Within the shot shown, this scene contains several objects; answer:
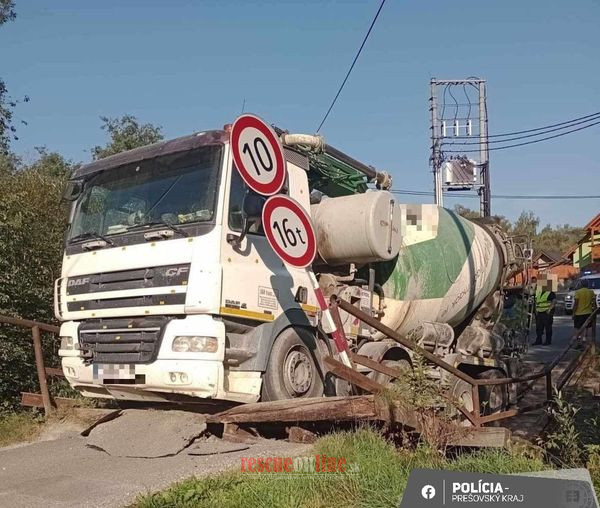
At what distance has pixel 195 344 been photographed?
5.50 meters

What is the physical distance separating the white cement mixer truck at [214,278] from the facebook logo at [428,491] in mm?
2563

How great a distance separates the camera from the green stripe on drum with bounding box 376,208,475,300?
8023mm

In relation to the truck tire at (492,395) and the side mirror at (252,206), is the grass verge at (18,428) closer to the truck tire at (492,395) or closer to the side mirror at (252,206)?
the side mirror at (252,206)

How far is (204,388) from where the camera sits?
545 centimetres

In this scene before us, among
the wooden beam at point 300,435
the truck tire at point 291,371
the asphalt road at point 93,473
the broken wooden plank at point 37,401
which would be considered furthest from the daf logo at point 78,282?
the wooden beam at point 300,435

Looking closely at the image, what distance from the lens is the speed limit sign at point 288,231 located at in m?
5.46

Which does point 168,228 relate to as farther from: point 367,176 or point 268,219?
point 367,176

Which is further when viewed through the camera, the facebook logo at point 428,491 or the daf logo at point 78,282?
the daf logo at point 78,282

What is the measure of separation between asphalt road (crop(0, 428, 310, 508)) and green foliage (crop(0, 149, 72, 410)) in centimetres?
218

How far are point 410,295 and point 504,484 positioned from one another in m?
4.93

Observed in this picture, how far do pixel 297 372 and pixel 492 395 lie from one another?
4.32 m

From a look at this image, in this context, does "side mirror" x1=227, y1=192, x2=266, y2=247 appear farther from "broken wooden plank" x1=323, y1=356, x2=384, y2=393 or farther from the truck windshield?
"broken wooden plank" x1=323, y1=356, x2=384, y2=393

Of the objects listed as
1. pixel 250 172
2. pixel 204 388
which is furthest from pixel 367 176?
pixel 204 388

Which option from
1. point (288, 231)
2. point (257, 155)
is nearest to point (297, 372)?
point (288, 231)
